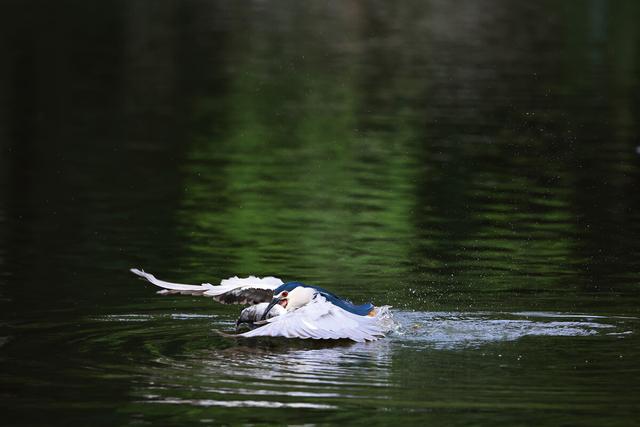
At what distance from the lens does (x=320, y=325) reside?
13188 millimetres

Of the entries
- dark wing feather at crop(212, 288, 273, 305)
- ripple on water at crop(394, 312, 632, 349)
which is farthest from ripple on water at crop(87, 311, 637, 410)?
dark wing feather at crop(212, 288, 273, 305)

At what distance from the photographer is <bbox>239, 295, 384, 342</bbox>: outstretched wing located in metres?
13.1

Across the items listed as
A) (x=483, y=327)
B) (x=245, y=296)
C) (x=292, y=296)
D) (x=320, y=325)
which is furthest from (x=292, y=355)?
(x=483, y=327)

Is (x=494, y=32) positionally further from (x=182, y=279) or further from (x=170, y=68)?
(x=182, y=279)

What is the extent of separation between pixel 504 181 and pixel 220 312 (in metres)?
11.2

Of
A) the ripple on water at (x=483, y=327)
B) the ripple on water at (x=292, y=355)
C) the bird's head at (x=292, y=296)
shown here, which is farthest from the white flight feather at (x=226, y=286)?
the ripple on water at (x=483, y=327)

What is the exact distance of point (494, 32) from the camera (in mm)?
64438

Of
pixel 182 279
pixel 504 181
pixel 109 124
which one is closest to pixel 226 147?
pixel 109 124

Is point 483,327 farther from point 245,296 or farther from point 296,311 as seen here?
point 245,296

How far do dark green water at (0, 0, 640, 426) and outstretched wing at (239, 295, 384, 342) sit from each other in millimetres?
136

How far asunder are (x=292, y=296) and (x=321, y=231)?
6.58 m

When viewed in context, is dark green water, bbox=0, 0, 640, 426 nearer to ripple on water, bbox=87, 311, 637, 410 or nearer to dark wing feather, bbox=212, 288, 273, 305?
ripple on water, bbox=87, 311, 637, 410

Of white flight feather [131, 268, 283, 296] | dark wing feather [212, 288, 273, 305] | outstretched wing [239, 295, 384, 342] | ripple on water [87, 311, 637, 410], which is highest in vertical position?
white flight feather [131, 268, 283, 296]

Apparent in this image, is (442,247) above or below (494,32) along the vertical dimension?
below
